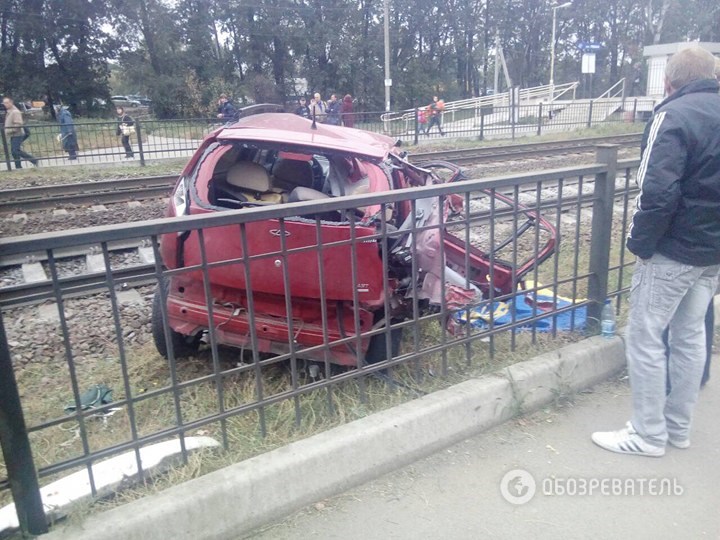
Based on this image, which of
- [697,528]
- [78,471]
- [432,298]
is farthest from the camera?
[432,298]

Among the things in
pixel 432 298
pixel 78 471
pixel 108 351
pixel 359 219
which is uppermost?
pixel 359 219

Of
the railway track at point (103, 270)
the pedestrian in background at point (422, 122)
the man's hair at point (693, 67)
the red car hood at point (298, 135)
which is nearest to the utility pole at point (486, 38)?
the pedestrian in background at point (422, 122)

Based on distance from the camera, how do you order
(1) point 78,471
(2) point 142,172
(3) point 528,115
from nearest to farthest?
(1) point 78,471 < (2) point 142,172 < (3) point 528,115

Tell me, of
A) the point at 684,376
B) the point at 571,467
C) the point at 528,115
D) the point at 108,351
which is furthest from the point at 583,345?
the point at 528,115

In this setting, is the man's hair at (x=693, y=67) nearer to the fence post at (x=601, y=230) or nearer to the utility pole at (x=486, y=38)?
the fence post at (x=601, y=230)

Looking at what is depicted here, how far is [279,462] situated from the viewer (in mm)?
2943

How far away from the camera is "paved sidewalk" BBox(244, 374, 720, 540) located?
2.79 m

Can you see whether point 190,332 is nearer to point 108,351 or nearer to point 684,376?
point 108,351

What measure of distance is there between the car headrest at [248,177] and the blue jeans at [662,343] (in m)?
2.61

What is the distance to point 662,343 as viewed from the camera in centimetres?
327

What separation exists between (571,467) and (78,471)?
7.76ft

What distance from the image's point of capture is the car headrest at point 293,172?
16.4 feet

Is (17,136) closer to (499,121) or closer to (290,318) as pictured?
(290,318)

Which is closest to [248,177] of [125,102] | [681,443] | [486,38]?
[681,443]
